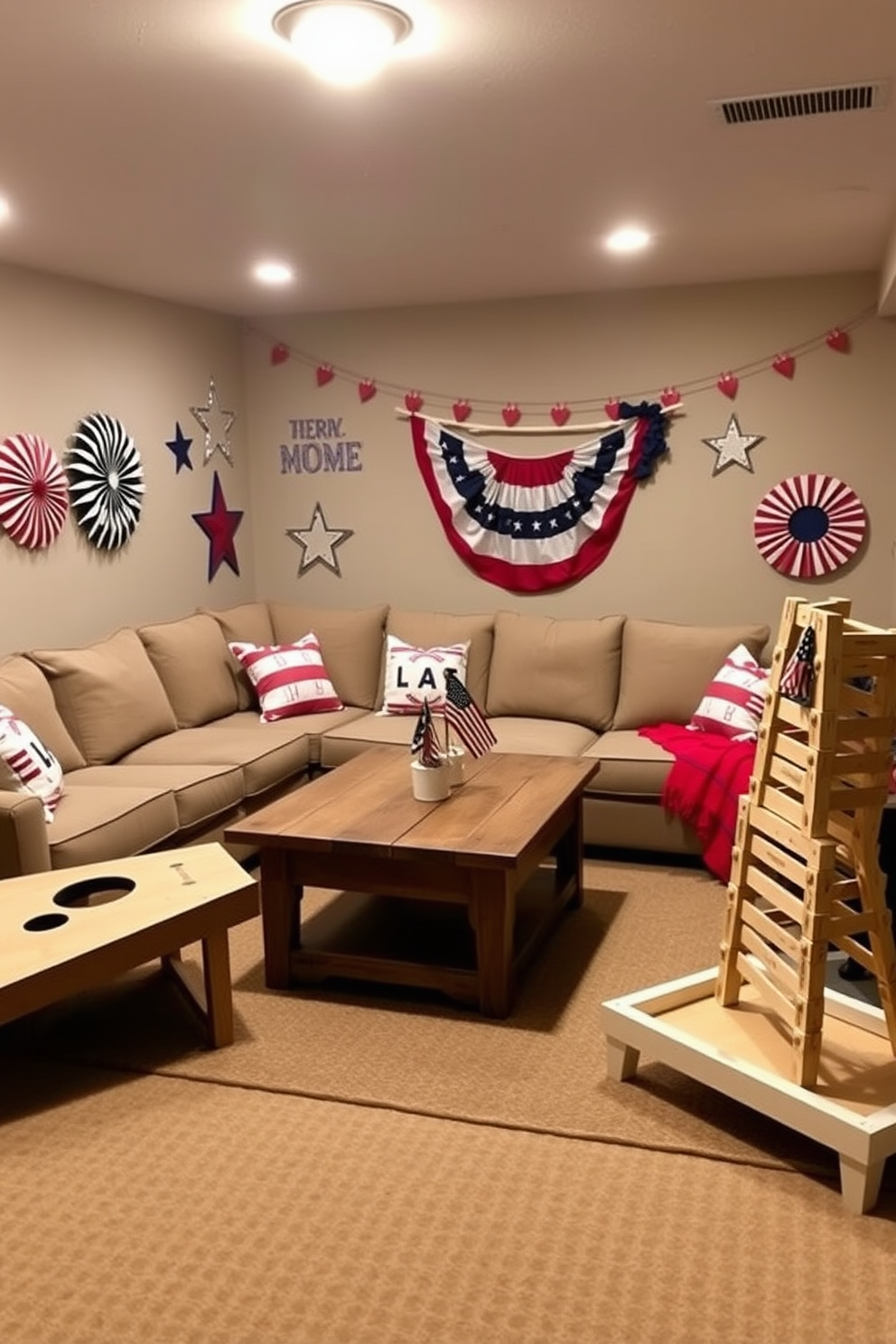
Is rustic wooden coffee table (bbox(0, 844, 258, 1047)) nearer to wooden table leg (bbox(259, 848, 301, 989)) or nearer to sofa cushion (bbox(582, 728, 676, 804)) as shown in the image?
wooden table leg (bbox(259, 848, 301, 989))

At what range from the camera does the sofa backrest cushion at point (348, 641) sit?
5.20m

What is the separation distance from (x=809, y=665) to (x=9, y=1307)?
6.40 feet

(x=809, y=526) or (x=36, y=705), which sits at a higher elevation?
(x=809, y=526)

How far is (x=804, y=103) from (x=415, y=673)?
290cm

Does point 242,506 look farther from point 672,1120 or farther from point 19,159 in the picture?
point 672,1120

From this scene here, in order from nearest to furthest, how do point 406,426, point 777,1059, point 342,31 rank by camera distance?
1. point 342,31
2. point 777,1059
3. point 406,426

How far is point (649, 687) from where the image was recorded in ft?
15.4

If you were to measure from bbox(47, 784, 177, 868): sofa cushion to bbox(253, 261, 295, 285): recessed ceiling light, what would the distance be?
2114mm

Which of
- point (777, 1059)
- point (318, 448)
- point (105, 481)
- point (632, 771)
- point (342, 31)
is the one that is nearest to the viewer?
point (342, 31)

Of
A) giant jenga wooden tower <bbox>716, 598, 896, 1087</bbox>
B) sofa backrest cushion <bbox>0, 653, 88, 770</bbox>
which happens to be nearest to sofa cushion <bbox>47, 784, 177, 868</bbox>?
sofa backrest cushion <bbox>0, 653, 88, 770</bbox>

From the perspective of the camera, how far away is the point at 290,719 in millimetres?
4867

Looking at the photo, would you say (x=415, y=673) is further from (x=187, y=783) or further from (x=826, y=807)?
(x=826, y=807)

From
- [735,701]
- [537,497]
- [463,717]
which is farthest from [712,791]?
[537,497]

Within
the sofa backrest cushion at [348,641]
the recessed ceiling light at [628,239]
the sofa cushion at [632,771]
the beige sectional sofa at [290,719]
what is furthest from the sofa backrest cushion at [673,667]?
the recessed ceiling light at [628,239]
